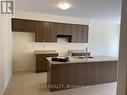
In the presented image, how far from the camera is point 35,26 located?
5.17m

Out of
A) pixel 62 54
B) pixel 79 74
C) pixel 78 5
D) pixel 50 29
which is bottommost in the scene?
pixel 79 74

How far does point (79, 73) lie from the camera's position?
11.7 ft

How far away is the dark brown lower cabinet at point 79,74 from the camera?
328cm

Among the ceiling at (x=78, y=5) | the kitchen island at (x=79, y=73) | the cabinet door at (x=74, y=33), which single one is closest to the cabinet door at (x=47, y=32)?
the ceiling at (x=78, y=5)

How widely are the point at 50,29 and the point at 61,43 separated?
3.20ft

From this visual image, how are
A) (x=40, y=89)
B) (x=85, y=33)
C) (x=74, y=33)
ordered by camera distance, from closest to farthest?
(x=40, y=89)
(x=74, y=33)
(x=85, y=33)

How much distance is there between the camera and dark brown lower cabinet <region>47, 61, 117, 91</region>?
3.28 meters

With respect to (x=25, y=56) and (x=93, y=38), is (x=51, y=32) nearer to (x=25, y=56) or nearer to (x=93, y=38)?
(x=25, y=56)

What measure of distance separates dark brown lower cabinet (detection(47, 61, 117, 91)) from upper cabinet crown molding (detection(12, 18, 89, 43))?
2.08 m

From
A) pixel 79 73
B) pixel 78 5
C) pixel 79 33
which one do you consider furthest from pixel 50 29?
pixel 79 73

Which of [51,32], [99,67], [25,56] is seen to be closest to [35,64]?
[25,56]

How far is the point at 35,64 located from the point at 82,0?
334 centimetres

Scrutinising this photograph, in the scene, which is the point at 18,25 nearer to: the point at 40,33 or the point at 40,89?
the point at 40,33

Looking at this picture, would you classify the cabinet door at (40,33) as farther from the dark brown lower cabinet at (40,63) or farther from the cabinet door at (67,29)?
the cabinet door at (67,29)
